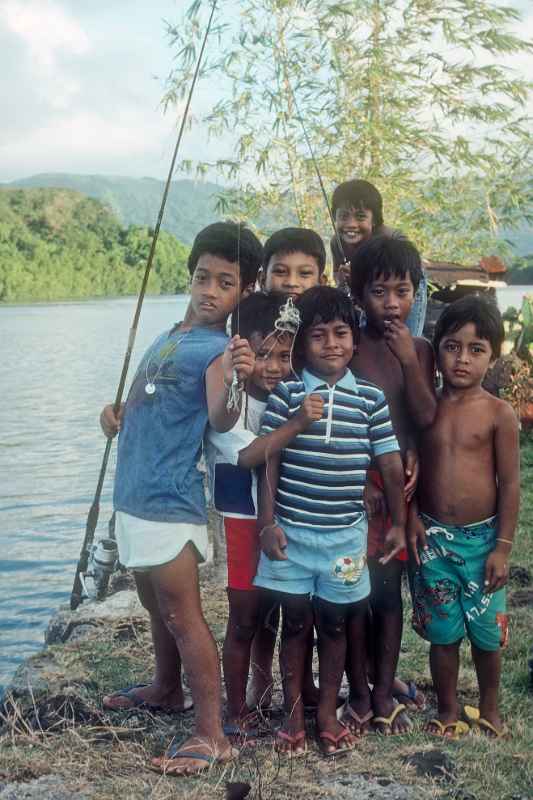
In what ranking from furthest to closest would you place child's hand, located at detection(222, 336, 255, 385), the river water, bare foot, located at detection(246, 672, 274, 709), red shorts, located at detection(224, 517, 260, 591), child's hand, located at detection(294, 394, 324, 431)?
1. the river water
2. bare foot, located at detection(246, 672, 274, 709)
3. red shorts, located at detection(224, 517, 260, 591)
4. child's hand, located at detection(294, 394, 324, 431)
5. child's hand, located at detection(222, 336, 255, 385)

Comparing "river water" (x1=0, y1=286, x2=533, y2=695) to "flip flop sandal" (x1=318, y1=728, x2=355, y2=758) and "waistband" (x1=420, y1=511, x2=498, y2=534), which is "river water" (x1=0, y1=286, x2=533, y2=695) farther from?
"waistband" (x1=420, y1=511, x2=498, y2=534)

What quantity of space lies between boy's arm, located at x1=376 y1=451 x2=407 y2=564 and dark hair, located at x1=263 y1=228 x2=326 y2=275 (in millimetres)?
709

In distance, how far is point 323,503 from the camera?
2758 millimetres

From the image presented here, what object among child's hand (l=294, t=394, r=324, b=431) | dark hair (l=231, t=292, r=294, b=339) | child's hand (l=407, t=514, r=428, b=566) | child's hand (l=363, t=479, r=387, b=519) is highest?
dark hair (l=231, t=292, r=294, b=339)

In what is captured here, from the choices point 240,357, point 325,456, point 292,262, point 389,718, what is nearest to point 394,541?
point 325,456

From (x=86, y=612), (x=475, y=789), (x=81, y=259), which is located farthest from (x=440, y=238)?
(x=81, y=259)

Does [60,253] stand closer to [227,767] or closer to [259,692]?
[259,692]

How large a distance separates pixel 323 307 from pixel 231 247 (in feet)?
1.25

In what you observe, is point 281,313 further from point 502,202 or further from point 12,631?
point 502,202

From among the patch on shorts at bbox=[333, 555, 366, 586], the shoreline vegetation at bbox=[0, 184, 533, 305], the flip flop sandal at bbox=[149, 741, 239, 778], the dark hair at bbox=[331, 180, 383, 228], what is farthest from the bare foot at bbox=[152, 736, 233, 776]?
the shoreline vegetation at bbox=[0, 184, 533, 305]

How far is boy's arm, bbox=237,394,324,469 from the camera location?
2656 mm

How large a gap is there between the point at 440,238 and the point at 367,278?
694cm

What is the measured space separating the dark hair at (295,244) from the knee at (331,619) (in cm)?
110

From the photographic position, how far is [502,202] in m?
9.05
